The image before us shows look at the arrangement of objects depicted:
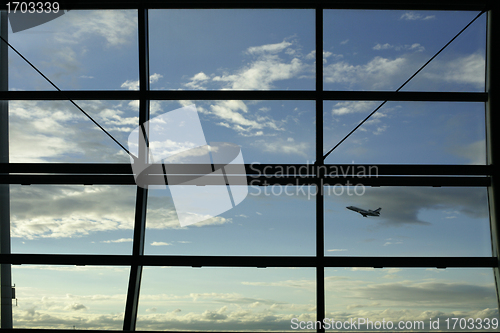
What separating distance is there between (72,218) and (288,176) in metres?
2.50

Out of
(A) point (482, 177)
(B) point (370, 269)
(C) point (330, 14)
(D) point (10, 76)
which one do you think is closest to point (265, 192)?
(B) point (370, 269)

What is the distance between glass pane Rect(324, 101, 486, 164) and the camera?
375 cm

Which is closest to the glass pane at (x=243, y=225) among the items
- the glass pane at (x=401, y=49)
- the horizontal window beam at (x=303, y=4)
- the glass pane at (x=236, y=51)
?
the glass pane at (x=236, y=51)

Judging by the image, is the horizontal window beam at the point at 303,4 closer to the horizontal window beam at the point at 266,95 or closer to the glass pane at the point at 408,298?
the horizontal window beam at the point at 266,95

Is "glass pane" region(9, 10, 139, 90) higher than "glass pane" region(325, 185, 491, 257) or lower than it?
higher

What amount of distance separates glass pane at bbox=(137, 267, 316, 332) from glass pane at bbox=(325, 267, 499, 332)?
0.32 metres

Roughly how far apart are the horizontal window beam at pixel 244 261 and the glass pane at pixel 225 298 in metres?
0.10

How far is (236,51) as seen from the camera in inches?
152

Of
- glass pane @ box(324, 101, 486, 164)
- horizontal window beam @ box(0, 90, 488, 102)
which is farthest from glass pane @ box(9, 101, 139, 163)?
glass pane @ box(324, 101, 486, 164)

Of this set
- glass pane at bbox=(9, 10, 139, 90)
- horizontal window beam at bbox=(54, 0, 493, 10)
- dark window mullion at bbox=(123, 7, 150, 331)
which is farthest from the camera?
glass pane at bbox=(9, 10, 139, 90)

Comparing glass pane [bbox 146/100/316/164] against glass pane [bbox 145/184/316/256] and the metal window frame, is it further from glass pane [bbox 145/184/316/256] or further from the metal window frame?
glass pane [bbox 145/184/316/256]

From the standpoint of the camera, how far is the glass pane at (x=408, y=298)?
3.53m

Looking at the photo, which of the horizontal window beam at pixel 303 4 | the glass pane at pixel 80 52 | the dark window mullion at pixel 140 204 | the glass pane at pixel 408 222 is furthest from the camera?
the glass pane at pixel 80 52

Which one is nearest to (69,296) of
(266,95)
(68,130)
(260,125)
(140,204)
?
(140,204)
